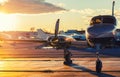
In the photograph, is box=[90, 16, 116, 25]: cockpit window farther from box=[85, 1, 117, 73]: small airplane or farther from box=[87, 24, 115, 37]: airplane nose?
box=[87, 24, 115, 37]: airplane nose

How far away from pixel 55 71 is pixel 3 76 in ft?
13.8

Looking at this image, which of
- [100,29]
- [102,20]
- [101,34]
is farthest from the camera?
[102,20]

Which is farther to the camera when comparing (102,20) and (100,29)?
(102,20)

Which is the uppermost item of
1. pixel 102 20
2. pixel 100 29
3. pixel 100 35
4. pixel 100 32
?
pixel 102 20

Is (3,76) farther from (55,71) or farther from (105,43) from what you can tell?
(105,43)

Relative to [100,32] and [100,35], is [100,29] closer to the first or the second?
[100,32]

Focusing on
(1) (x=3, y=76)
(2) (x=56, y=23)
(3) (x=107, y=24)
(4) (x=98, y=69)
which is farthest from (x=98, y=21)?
(1) (x=3, y=76)

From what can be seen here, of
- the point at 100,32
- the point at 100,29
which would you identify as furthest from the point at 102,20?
the point at 100,32

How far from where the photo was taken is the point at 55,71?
27922 mm

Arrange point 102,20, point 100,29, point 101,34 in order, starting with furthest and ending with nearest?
point 102,20, point 100,29, point 101,34

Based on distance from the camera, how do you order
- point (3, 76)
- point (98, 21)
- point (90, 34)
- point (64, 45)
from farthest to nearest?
point (64, 45) < point (98, 21) < point (90, 34) < point (3, 76)

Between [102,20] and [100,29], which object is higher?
[102,20]

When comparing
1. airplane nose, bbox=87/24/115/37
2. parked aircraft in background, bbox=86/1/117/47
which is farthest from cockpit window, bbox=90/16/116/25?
airplane nose, bbox=87/24/115/37

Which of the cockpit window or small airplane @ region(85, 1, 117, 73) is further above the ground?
the cockpit window
